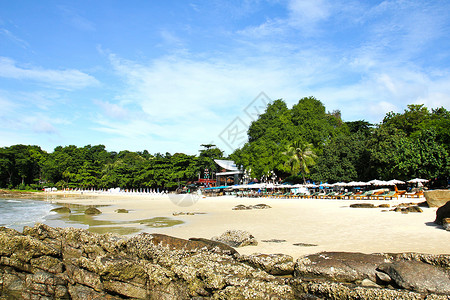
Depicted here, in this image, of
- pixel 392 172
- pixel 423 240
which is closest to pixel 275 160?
pixel 392 172

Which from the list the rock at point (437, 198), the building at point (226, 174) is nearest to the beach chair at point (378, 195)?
the rock at point (437, 198)

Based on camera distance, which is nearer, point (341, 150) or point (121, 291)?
point (121, 291)

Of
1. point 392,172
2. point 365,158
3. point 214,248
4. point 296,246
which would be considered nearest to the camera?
point 214,248

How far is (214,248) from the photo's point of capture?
8.42 m

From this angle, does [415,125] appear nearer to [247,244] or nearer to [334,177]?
[334,177]

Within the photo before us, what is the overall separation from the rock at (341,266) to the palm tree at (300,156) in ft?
147

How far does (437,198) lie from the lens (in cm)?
1991

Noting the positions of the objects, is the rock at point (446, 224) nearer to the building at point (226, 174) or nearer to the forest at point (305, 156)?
the forest at point (305, 156)

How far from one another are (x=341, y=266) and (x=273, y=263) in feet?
4.74

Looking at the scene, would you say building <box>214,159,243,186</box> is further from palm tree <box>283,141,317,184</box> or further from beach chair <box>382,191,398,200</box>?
beach chair <box>382,191,398,200</box>

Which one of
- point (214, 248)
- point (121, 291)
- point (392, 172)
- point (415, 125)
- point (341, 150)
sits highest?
point (415, 125)

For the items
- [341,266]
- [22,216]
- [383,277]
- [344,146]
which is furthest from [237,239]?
[344,146]

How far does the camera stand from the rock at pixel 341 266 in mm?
6426

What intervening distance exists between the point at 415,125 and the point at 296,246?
52.7m
